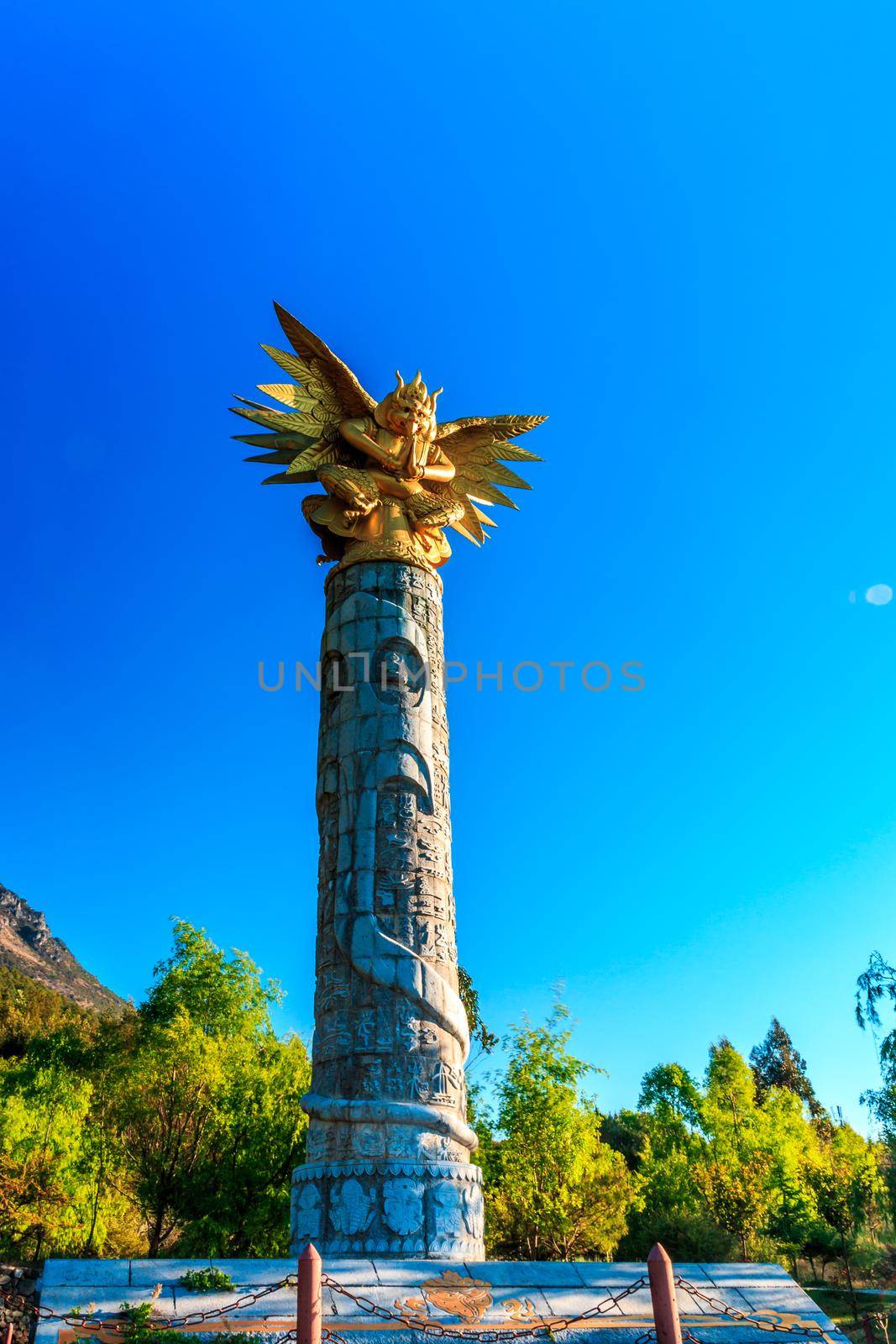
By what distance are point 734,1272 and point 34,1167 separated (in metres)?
14.0

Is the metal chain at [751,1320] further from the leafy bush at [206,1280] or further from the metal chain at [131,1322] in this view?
the leafy bush at [206,1280]

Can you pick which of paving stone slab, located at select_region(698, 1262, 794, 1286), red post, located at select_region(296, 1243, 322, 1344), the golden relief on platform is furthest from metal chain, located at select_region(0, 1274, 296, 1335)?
paving stone slab, located at select_region(698, 1262, 794, 1286)

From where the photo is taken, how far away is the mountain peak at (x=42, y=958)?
58219mm

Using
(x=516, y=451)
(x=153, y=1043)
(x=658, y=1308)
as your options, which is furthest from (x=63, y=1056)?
(x=658, y=1308)

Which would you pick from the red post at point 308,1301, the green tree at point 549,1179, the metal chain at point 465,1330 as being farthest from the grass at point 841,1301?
the red post at point 308,1301

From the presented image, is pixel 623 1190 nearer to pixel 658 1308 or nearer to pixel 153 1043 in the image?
pixel 153 1043

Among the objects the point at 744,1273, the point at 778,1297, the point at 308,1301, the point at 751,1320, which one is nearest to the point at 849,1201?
the point at 744,1273

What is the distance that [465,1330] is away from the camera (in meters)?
6.68

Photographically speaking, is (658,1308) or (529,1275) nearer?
(658,1308)

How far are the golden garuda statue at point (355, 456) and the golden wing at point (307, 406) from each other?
0.4 inches

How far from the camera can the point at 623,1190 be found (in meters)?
19.7

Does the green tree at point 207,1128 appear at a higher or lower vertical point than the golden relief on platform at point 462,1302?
higher

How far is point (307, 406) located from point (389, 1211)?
9.32 m

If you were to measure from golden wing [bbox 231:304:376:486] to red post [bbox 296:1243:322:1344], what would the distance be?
9500 millimetres
